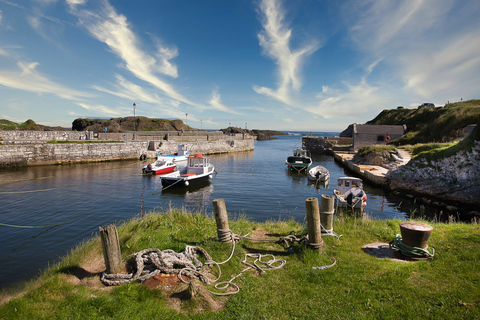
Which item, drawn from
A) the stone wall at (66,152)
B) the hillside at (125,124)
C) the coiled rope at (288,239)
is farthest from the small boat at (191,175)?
the hillside at (125,124)

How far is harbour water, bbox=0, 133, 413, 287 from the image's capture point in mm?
11258

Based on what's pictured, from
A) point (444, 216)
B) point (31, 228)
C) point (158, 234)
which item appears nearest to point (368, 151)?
point (444, 216)

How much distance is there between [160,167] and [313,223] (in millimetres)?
28125

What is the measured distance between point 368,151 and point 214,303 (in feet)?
119

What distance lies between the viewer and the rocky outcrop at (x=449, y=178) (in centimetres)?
1748

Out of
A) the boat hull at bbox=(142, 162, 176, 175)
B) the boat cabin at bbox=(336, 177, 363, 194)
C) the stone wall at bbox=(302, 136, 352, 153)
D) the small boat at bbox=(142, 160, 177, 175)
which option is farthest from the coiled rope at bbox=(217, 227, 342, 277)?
the stone wall at bbox=(302, 136, 352, 153)

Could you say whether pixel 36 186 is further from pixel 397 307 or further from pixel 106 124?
pixel 106 124

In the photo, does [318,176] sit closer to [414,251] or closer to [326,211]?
[326,211]

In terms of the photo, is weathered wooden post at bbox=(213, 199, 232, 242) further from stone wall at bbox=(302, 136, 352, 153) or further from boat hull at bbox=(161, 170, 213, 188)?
stone wall at bbox=(302, 136, 352, 153)

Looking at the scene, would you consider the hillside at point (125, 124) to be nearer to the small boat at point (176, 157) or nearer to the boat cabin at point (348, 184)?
the small boat at point (176, 157)

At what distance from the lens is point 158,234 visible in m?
7.93

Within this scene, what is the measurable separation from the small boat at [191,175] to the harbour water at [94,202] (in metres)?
0.86

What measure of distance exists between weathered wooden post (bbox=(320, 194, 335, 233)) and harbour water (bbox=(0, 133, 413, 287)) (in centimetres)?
776

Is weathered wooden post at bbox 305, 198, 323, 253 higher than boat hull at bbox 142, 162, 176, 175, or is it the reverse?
weathered wooden post at bbox 305, 198, 323, 253
